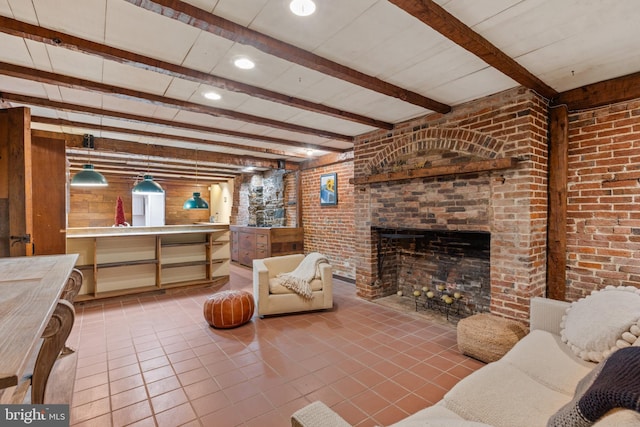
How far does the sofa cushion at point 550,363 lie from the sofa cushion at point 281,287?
238 centimetres

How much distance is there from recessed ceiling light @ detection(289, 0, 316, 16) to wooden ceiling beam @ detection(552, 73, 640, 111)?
2798 millimetres

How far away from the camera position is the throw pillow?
1749mm

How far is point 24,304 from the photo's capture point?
1.37 meters

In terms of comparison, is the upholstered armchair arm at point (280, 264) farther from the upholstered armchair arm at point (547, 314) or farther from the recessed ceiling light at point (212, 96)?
the upholstered armchair arm at point (547, 314)

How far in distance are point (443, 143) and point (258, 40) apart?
248cm

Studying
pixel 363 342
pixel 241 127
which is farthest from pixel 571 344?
pixel 241 127

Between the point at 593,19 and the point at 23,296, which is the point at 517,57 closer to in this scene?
the point at 593,19

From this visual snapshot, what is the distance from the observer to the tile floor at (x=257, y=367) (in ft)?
6.77

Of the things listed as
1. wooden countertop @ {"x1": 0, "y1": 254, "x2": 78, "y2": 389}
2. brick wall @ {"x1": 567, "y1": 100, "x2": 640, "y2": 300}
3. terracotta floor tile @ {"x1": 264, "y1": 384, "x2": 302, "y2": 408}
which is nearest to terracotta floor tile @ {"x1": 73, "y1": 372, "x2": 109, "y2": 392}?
wooden countertop @ {"x1": 0, "y1": 254, "x2": 78, "y2": 389}

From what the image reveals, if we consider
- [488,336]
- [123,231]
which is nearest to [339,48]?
[488,336]

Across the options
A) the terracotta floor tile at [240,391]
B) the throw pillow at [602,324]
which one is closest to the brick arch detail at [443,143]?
the throw pillow at [602,324]

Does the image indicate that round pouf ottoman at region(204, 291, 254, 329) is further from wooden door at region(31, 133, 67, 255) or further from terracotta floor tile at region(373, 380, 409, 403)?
wooden door at region(31, 133, 67, 255)

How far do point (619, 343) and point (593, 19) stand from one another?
6.50 feet

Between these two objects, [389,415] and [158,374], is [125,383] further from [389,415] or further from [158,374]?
[389,415]
